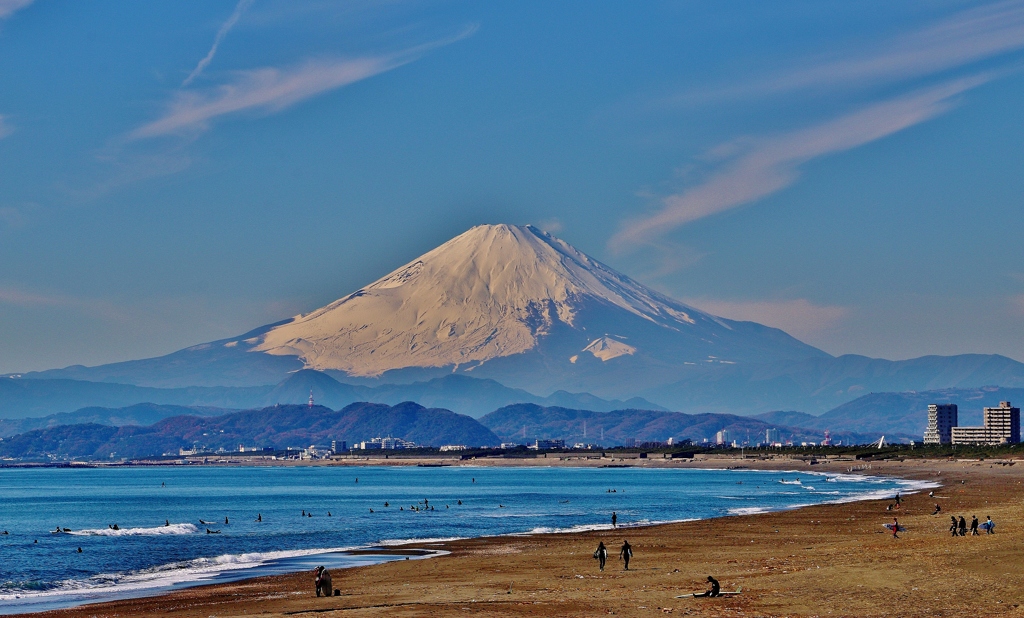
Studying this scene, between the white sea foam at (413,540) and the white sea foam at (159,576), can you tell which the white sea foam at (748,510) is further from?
the white sea foam at (159,576)

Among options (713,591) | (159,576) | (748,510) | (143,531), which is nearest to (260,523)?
(143,531)

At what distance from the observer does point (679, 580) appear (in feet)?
130

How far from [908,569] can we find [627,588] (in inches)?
351

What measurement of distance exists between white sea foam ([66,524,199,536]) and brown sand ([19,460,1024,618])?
2592 centimetres

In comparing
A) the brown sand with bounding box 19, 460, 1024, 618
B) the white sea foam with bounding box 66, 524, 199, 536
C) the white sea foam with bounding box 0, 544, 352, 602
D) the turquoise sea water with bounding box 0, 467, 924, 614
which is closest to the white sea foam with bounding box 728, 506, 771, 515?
the turquoise sea water with bounding box 0, 467, 924, 614

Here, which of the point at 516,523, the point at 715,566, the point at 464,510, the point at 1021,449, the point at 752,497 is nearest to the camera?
the point at 715,566

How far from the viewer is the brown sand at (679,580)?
3262 cm

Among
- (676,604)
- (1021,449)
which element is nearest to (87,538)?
(676,604)

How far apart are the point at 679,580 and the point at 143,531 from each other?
5080 cm

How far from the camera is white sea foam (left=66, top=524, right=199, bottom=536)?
255 feet

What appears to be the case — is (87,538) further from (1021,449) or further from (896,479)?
(1021,449)

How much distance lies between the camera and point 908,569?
3725cm

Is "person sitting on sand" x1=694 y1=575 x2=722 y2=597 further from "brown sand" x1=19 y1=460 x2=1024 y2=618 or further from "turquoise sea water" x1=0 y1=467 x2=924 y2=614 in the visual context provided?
"turquoise sea water" x1=0 y1=467 x2=924 y2=614

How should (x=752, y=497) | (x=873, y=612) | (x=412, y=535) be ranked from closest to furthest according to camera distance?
1. (x=873, y=612)
2. (x=412, y=535)
3. (x=752, y=497)
